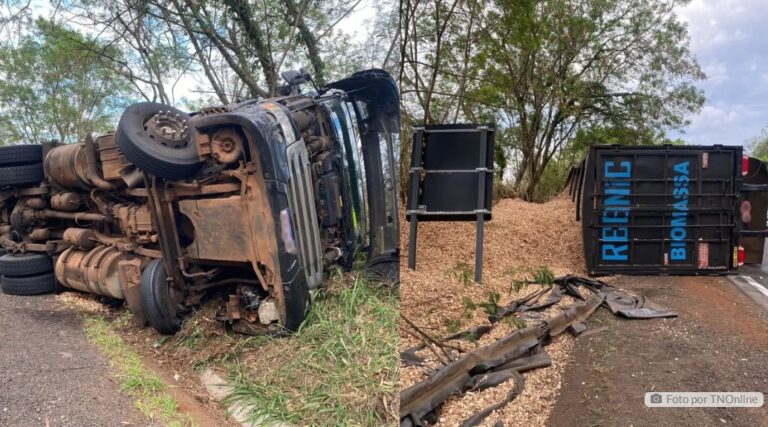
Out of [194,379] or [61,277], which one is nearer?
[194,379]

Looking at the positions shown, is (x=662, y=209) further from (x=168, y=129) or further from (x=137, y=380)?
(x=137, y=380)

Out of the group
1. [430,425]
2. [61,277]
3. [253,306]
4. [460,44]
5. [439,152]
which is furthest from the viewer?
[460,44]

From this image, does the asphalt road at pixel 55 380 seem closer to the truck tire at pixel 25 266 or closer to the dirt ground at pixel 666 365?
the truck tire at pixel 25 266

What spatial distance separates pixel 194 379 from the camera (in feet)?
12.4

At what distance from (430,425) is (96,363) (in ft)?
7.03

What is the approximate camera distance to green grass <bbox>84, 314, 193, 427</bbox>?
3098 mm

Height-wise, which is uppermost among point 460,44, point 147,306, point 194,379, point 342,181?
point 460,44

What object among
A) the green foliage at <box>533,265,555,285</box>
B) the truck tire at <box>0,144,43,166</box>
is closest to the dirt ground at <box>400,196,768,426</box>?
the green foliage at <box>533,265,555,285</box>

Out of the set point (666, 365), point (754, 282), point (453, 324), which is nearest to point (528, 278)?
point (453, 324)

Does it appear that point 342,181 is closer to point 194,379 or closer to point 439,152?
point 194,379

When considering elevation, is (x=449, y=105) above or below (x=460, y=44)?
below

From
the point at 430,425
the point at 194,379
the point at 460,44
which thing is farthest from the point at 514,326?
the point at 460,44

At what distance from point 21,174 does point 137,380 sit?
337 cm

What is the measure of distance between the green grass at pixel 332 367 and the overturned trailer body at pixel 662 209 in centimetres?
470
